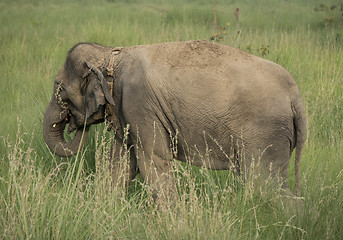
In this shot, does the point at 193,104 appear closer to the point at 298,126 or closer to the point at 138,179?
the point at 298,126

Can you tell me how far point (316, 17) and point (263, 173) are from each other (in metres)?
11.4

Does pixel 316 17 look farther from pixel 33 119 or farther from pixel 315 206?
pixel 315 206

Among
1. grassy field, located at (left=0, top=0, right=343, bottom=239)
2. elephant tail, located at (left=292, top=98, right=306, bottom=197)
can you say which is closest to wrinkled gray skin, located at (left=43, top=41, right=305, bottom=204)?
elephant tail, located at (left=292, top=98, right=306, bottom=197)

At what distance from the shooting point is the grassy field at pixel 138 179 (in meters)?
3.10

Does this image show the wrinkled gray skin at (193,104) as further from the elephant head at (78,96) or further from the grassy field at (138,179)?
Answer: the grassy field at (138,179)

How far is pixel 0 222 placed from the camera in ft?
10.3

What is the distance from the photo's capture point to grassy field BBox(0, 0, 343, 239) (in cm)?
310

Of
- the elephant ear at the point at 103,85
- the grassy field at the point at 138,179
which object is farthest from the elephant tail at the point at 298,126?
the elephant ear at the point at 103,85

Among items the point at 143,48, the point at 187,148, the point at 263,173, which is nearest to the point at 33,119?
the point at 143,48

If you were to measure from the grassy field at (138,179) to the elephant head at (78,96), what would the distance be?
0.22 meters

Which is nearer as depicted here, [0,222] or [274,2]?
[0,222]

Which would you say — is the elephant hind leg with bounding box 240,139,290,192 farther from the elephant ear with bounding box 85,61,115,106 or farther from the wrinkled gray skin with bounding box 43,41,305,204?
the elephant ear with bounding box 85,61,115,106

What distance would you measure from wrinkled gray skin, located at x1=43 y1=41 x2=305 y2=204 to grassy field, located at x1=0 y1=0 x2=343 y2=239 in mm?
228

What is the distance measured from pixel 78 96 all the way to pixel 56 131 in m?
0.43
